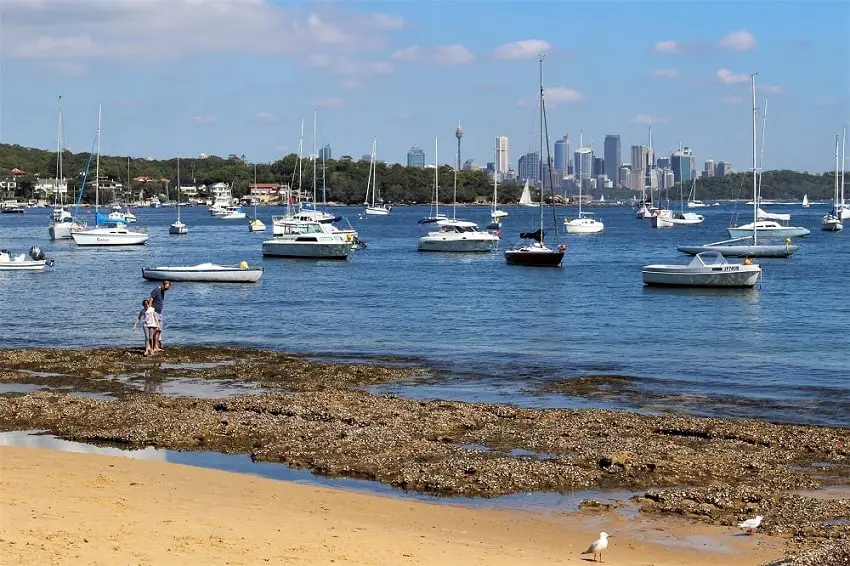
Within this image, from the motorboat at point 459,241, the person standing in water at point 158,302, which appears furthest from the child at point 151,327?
the motorboat at point 459,241

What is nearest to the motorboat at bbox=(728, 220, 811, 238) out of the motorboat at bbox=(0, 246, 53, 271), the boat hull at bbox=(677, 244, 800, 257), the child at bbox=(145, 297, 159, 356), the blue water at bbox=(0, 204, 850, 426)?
the boat hull at bbox=(677, 244, 800, 257)

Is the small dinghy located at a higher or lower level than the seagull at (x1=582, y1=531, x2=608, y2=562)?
higher

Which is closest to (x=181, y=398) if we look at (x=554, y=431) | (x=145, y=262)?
(x=554, y=431)

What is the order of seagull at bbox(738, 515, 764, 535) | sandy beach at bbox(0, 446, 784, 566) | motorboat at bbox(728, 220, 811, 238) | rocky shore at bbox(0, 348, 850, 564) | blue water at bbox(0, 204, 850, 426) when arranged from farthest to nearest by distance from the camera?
motorboat at bbox(728, 220, 811, 238), blue water at bbox(0, 204, 850, 426), rocky shore at bbox(0, 348, 850, 564), seagull at bbox(738, 515, 764, 535), sandy beach at bbox(0, 446, 784, 566)

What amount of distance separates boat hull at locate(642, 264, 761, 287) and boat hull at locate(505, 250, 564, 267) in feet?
48.9

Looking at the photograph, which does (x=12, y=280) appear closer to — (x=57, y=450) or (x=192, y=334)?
(x=192, y=334)

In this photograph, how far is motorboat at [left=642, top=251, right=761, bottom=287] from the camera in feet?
179

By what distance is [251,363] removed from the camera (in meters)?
29.7

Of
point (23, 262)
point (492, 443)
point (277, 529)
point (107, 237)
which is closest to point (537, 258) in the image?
point (23, 262)

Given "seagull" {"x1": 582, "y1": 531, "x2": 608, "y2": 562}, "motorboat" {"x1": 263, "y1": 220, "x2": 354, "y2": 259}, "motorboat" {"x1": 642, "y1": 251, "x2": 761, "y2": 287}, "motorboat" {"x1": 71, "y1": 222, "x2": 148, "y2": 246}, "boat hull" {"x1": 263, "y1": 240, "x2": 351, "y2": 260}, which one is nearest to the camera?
"seagull" {"x1": 582, "y1": 531, "x2": 608, "y2": 562}

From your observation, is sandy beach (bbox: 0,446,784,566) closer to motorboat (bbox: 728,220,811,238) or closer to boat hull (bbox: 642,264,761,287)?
boat hull (bbox: 642,264,761,287)

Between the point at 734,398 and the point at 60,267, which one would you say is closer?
the point at 734,398

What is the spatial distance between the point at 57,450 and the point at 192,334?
18712mm

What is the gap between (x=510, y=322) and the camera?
138 feet
